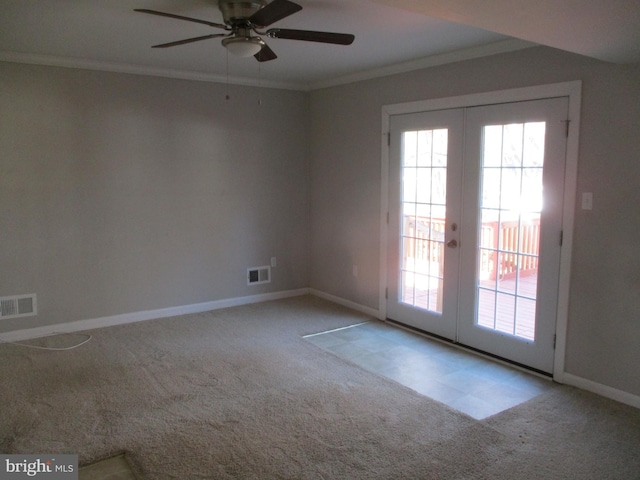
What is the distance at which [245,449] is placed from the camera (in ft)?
9.11

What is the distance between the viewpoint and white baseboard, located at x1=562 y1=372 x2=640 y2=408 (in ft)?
10.6

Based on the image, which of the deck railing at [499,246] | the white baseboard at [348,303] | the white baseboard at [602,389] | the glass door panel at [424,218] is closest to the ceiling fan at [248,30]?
the glass door panel at [424,218]

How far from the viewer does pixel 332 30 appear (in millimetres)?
3514

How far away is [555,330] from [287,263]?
3220 millimetres

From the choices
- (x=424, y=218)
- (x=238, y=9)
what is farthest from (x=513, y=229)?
(x=238, y=9)

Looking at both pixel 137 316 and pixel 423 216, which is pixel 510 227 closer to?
pixel 423 216

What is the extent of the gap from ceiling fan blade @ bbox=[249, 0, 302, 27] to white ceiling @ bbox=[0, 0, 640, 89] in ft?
1.20

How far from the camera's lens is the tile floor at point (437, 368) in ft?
11.2

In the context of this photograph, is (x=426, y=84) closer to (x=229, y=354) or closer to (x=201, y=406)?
(x=229, y=354)

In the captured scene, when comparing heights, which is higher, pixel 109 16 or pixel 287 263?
pixel 109 16

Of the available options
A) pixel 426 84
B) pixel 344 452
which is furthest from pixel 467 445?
pixel 426 84

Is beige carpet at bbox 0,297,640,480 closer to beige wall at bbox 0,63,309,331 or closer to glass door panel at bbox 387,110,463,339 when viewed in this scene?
beige wall at bbox 0,63,309,331

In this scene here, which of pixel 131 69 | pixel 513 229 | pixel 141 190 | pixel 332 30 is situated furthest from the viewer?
pixel 141 190

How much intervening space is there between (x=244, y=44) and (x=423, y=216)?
7.92 ft
